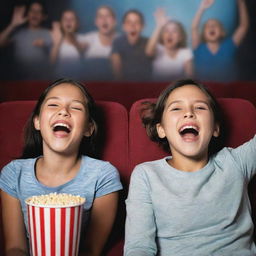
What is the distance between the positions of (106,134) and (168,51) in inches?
77.9

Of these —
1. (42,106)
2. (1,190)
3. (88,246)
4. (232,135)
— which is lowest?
(88,246)

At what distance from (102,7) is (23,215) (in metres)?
2.38

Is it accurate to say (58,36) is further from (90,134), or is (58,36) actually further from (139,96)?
(90,134)

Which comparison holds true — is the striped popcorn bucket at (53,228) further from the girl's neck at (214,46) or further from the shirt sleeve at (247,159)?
the girl's neck at (214,46)

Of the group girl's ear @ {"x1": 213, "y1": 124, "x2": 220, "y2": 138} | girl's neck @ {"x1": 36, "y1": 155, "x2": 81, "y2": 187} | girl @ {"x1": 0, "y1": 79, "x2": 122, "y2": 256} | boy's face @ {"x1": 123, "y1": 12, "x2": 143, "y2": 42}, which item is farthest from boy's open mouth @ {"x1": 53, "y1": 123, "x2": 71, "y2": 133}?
boy's face @ {"x1": 123, "y1": 12, "x2": 143, "y2": 42}

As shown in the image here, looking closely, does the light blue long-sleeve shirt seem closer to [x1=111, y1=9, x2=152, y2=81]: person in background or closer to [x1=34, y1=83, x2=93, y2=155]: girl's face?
[x1=34, y1=83, x2=93, y2=155]: girl's face

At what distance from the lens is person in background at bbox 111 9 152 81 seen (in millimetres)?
3414

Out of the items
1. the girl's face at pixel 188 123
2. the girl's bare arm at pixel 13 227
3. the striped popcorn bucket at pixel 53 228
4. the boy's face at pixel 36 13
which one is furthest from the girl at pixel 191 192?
the boy's face at pixel 36 13

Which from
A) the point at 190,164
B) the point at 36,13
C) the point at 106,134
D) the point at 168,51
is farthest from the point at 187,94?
the point at 36,13

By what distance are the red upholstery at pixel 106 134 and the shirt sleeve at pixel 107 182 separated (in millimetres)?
133

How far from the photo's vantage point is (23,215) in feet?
4.65

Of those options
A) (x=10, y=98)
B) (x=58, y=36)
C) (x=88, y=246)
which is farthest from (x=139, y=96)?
(x=58, y=36)

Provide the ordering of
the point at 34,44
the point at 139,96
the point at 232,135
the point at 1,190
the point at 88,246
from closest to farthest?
1. the point at 88,246
2. the point at 1,190
3. the point at 232,135
4. the point at 139,96
5. the point at 34,44

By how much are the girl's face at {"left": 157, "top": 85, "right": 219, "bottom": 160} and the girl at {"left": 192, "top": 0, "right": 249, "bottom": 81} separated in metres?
2.01
